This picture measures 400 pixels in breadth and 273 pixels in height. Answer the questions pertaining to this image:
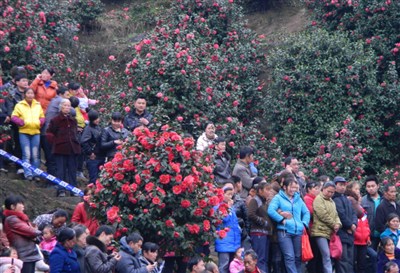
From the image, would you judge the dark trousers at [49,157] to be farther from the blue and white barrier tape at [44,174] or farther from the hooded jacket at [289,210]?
the hooded jacket at [289,210]

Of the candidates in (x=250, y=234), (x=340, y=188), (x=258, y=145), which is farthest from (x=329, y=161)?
(x=250, y=234)

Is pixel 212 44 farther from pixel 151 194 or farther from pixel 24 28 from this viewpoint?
pixel 151 194

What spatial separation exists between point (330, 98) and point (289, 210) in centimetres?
624

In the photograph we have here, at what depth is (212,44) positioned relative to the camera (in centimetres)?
2100

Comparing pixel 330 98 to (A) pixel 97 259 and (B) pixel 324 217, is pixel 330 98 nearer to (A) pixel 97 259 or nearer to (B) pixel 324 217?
(B) pixel 324 217

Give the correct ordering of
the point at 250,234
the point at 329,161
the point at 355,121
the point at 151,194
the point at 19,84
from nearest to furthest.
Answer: the point at 151,194
the point at 250,234
the point at 19,84
the point at 329,161
the point at 355,121

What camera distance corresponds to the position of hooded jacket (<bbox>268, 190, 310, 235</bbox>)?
14227 mm

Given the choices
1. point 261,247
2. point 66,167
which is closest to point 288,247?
point 261,247

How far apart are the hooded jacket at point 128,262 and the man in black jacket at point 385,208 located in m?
5.51

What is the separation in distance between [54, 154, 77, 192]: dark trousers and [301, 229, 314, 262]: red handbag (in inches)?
151

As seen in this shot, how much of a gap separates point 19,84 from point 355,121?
7.66 meters

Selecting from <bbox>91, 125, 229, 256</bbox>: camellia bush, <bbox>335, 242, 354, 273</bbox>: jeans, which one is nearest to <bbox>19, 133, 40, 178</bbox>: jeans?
<bbox>91, 125, 229, 256</bbox>: camellia bush

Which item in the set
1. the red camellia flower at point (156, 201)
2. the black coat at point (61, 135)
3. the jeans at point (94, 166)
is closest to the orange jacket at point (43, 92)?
the black coat at point (61, 135)

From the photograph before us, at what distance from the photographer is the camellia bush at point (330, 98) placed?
2000 centimetres
